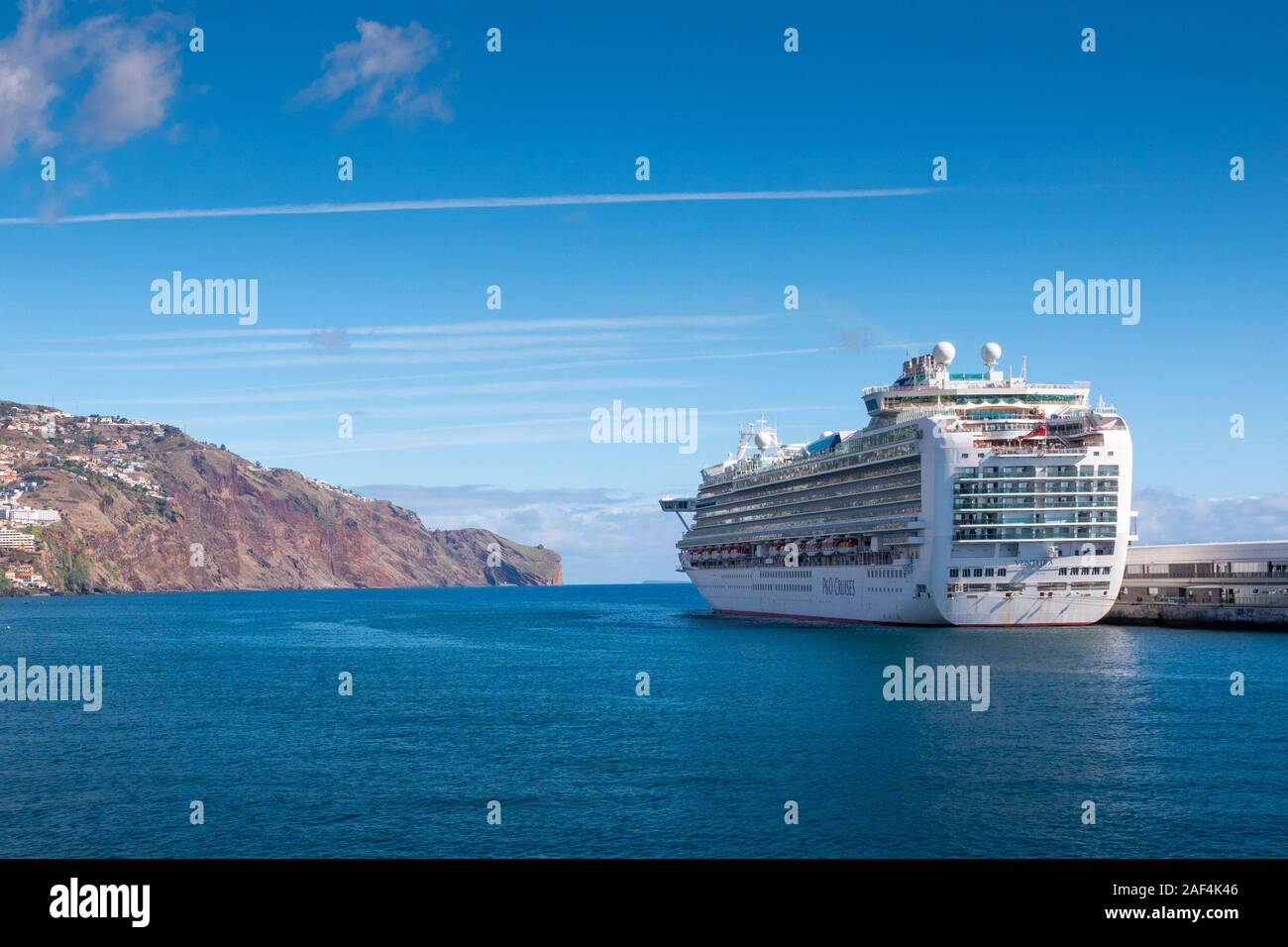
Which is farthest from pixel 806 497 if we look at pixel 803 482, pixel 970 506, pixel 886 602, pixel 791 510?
pixel 970 506

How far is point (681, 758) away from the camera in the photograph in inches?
1763

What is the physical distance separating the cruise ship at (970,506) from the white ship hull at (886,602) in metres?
0.12

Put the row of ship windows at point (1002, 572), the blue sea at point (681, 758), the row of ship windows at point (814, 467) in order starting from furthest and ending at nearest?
the row of ship windows at point (814, 467) < the row of ship windows at point (1002, 572) < the blue sea at point (681, 758)

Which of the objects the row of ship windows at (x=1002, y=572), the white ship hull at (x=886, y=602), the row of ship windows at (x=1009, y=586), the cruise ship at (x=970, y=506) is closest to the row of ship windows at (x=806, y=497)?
the cruise ship at (x=970, y=506)

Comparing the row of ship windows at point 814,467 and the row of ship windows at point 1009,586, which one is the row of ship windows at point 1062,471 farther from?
the row of ship windows at point 1009,586

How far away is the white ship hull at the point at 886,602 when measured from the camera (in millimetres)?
88938

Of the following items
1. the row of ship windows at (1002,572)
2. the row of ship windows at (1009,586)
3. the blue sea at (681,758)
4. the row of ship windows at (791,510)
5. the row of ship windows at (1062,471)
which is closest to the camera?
the blue sea at (681,758)

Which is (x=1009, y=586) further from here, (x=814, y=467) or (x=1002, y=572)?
(x=814, y=467)

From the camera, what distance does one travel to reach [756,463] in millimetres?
139125

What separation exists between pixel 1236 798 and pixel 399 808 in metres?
27.2

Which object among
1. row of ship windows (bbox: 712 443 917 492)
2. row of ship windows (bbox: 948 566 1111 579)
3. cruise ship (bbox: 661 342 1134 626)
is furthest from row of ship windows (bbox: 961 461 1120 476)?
row of ship windows (bbox: 948 566 1111 579)
